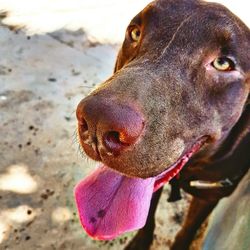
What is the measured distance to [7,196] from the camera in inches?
142

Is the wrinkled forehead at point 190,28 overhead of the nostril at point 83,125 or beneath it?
overhead

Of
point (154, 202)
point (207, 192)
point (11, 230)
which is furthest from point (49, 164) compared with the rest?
point (207, 192)

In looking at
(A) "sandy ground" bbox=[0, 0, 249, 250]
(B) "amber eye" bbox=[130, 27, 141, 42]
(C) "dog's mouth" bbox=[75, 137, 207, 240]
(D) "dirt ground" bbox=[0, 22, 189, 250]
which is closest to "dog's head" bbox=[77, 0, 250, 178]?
(B) "amber eye" bbox=[130, 27, 141, 42]

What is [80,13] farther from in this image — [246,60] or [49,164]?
[246,60]

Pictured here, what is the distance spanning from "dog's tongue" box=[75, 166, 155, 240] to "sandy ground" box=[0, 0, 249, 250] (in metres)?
0.23

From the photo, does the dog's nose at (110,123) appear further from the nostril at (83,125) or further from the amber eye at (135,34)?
the amber eye at (135,34)

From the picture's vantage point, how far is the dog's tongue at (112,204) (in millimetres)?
2469

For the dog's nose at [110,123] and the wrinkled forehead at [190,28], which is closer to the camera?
the dog's nose at [110,123]

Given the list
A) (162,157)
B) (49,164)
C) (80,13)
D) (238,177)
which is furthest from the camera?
(80,13)

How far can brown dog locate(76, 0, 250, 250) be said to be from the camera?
204 centimetres

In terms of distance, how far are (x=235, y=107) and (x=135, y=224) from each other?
32.8 inches

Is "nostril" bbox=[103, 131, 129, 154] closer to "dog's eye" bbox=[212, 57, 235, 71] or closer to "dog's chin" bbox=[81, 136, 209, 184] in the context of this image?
"dog's chin" bbox=[81, 136, 209, 184]

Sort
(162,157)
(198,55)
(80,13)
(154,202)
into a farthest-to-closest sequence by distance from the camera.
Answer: (80,13) → (154,202) → (198,55) → (162,157)

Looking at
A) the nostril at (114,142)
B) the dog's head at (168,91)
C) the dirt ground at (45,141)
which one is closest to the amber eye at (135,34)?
the dog's head at (168,91)
